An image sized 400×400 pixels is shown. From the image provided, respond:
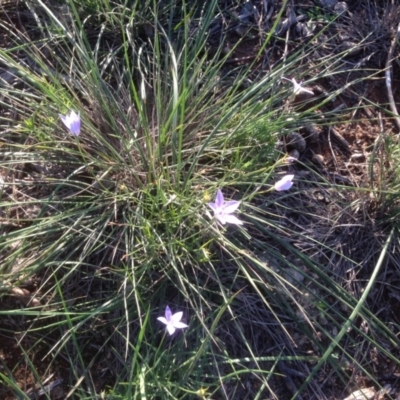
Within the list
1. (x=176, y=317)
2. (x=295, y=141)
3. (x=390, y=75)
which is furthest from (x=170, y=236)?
(x=390, y=75)

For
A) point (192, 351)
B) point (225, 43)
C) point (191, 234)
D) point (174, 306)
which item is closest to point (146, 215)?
point (191, 234)

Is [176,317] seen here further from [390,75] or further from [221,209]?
[390,75]

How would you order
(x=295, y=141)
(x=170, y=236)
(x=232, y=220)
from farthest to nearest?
(x=295, y=141), (x=170, y=236), (x=232, y=220)

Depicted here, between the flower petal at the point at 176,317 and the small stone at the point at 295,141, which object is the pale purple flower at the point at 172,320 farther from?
the small stone at the point at 295,141

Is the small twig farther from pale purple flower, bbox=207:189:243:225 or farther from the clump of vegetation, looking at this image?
pale purple flower, bbox=207:189:243:225

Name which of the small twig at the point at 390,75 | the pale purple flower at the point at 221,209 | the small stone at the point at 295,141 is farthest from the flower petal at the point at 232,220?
the small twig at the point at 390,75

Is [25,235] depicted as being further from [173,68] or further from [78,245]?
[173,68]

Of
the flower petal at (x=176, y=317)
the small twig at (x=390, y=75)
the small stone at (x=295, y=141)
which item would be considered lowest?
the flower petal at (x=176, y=317)

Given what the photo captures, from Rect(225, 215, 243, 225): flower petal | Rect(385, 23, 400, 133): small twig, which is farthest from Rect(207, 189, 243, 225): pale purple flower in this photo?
Rect(385, 23, 400, 133): small twig
